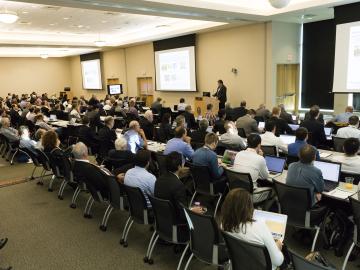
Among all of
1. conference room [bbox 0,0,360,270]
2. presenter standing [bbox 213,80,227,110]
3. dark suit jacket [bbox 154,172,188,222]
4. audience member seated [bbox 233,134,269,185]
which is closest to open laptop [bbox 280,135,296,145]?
conference room [bbox 0,0,360,270]

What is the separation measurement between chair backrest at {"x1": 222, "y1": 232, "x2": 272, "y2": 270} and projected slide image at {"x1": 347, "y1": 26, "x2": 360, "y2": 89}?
26.5 ft

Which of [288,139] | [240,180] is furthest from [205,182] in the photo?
[288,139]

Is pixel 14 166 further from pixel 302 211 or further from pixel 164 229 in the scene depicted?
pixel 302 211

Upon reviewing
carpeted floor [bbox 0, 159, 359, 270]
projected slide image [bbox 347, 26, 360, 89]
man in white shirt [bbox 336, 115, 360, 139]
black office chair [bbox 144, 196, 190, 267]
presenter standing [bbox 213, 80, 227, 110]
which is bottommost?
carpeted floor [bbox 0, 159, 359, 270]

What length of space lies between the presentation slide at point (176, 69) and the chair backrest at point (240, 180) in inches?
401

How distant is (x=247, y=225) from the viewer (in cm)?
242

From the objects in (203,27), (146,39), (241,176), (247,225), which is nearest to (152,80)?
(146,39)

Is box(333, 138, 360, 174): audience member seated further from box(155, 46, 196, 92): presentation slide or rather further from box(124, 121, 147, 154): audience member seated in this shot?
box(155, 46, 196, 92): presentation slide

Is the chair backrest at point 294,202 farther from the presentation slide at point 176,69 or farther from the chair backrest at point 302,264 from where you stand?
the presentation slide at point 176,69

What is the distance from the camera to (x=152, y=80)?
16781 mm

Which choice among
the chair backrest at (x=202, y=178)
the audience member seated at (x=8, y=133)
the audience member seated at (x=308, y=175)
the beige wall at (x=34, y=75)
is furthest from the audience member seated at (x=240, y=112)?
the beige wall at (x=34, y=75)

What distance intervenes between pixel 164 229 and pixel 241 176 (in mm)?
1186

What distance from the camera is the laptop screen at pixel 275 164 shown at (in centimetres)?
462

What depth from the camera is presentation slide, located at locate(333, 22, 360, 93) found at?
349 inches
